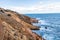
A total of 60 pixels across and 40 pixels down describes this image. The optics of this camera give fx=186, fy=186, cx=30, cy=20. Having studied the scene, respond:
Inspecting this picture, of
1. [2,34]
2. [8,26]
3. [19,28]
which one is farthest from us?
[19,28]

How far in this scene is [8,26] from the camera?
13.6 m

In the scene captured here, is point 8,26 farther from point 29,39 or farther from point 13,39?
point 29,39

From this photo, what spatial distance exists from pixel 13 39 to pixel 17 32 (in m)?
0.89

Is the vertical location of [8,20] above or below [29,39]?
above

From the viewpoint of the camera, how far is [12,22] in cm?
1482

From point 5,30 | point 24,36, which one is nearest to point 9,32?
point 5,30

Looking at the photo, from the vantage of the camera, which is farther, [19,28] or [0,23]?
[19,28]

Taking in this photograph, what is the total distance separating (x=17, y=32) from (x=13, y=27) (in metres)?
0.68

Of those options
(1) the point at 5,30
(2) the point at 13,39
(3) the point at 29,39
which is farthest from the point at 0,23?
(3) the point at 29,39

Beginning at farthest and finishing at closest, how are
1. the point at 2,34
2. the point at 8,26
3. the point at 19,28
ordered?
the point at 19,28
the point at 8,26
the point at 2,34

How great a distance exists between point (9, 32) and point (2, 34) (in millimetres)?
847

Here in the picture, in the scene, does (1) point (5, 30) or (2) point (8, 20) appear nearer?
(1) point (5, 30)

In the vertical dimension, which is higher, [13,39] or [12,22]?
[12,22]

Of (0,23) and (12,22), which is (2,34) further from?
(12,22)
